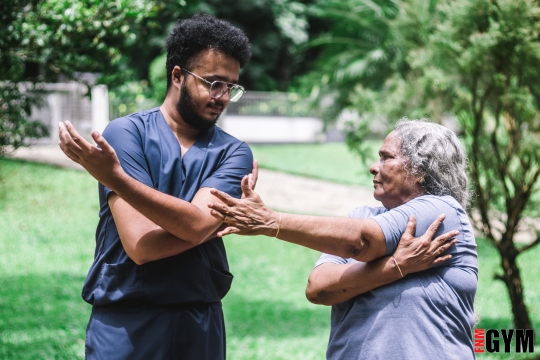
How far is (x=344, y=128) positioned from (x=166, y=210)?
7000mm

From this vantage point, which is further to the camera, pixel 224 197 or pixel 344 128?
pixel 344 128

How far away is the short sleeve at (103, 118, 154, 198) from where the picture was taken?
2510mm

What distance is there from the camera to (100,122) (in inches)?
653

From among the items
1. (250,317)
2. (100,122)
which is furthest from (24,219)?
(100,122)

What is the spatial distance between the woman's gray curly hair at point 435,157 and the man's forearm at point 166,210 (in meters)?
0.84

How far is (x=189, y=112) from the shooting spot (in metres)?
2.71

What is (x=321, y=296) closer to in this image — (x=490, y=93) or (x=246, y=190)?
(x=246, y=190)

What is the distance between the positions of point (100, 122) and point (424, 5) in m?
11.4

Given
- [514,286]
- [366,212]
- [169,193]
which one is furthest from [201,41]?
[514,286]

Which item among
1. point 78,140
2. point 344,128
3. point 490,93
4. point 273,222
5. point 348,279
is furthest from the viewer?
point 344,128

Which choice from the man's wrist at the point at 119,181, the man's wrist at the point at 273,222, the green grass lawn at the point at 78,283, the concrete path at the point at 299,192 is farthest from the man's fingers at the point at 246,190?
the concrete path at the point at 299,192

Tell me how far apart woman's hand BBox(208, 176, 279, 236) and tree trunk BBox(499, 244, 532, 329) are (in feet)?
14.9

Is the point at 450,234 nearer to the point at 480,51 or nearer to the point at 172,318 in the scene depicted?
the point at 172,318

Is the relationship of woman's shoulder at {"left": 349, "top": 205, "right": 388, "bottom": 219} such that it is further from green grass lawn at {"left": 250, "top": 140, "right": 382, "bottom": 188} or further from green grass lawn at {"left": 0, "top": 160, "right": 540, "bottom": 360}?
green grass lawn at {"left": 250, "top": 140, "right": 382, "bottom": 188}
